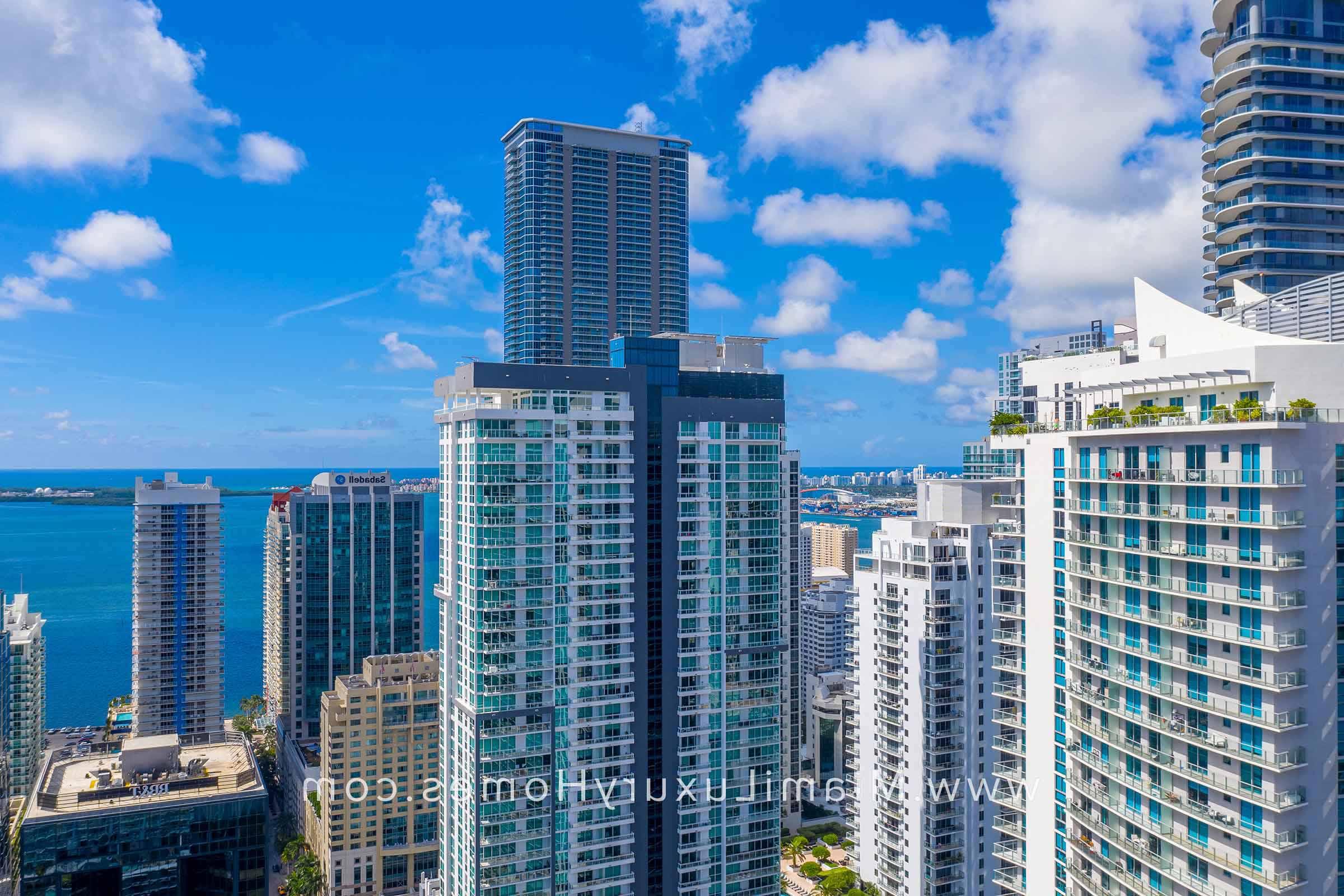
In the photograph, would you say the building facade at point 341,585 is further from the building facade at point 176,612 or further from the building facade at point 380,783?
the building facade at point 380,783

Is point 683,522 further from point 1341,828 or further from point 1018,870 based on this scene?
point 1341,828

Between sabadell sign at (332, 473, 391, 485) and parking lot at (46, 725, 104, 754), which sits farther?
sabadell sign at (332, 473, 391, 485)

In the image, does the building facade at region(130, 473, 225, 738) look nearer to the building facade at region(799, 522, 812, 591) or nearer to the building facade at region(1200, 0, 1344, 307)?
the building facade at region(799, 522, 812, 591)

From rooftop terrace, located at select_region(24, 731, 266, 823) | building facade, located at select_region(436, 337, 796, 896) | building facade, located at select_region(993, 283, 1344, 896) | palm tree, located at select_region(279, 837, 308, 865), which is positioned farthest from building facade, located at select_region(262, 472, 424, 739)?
building facade, located at select_region(993, 283, 1344, 896)

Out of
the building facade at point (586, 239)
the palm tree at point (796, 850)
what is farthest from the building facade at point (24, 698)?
the palm tree at point (796, 850)

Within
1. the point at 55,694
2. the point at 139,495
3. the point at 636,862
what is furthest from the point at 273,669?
the point at 636,862

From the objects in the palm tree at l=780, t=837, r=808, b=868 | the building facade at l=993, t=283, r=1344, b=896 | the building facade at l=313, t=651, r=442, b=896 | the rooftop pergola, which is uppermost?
the rooftop pergola

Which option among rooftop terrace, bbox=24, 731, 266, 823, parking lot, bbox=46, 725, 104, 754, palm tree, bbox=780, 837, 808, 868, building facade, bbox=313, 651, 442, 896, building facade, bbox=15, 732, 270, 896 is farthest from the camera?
parking lot, bbox=46, 725, 104, 754
